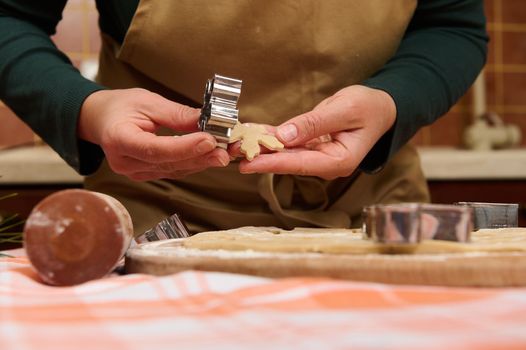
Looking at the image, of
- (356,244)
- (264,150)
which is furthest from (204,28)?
(356,244)

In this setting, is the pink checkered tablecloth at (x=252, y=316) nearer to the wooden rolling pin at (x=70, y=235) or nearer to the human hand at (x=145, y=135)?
the wooden rolling pin at (x=70, y=235)

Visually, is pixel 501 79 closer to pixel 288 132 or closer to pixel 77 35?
pixel 77 35

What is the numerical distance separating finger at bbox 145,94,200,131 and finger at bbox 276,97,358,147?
0.30 feet

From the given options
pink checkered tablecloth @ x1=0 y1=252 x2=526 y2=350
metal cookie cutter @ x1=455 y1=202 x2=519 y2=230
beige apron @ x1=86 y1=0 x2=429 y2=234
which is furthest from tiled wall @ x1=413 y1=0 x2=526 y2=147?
pink checkered tablecloth @ x1=0 y1=252 x2=526 y2=350

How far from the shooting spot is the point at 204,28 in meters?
0.87

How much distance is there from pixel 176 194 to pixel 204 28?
214mm

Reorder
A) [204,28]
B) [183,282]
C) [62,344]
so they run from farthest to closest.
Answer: [204,28] → [183,282] → [62,344]

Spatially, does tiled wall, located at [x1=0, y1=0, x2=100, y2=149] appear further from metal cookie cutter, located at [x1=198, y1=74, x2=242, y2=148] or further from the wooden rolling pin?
the wooden rolling pin

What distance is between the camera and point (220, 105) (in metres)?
0.67

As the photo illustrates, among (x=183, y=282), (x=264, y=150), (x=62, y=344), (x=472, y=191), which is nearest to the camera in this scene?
(x=62, y=344)

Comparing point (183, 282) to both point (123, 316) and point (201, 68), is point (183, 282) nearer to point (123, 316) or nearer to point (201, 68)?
point (123, 316)

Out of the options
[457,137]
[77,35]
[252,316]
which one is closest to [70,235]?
[252,316]

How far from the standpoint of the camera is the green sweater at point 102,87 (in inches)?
32.2

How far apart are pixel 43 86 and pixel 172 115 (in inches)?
7.4
